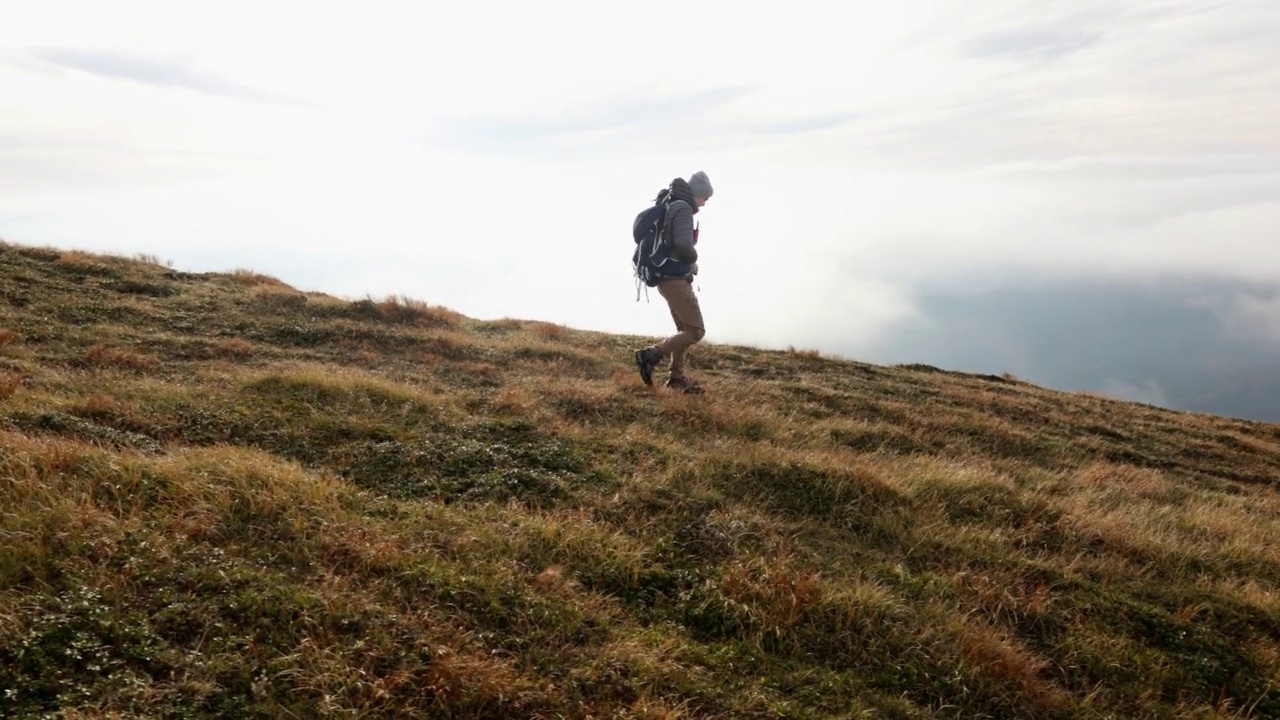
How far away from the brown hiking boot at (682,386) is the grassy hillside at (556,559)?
60cm

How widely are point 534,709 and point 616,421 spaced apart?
5.81 meters

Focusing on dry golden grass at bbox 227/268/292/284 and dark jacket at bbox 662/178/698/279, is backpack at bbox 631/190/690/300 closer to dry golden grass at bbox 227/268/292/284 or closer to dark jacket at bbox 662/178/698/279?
dark jacket at bbox 662/178/698/279

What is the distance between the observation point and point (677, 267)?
38.0 ft

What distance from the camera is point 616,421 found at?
9938 millimetres

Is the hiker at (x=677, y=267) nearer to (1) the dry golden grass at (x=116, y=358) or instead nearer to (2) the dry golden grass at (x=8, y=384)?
(1) the dry golden grass at (x=116, y=358)

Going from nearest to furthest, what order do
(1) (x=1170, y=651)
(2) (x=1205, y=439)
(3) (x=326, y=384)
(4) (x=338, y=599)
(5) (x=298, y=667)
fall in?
(5) (x=298, y=667) → (4) (x=338, y=599) → (1) (x=1170, y=651) → (3) (x=326, y=384) → (2) (x=1205, y=439)

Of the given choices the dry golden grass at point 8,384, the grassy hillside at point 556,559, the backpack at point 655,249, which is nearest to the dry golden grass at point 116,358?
the grassy hillside at point 556,559

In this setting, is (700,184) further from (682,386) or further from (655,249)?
(682,386)

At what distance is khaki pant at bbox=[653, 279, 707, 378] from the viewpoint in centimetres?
1177

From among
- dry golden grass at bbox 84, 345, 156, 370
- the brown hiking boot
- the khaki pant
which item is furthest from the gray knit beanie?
dry golden grass at bbox 84, 345, 156, 370

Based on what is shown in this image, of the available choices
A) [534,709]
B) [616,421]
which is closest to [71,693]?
[534,709]

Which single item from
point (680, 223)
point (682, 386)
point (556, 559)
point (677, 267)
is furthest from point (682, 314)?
point (556, 559)

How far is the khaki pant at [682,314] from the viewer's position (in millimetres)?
11766

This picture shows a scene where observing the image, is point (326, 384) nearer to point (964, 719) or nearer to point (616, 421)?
point (616, 421)
